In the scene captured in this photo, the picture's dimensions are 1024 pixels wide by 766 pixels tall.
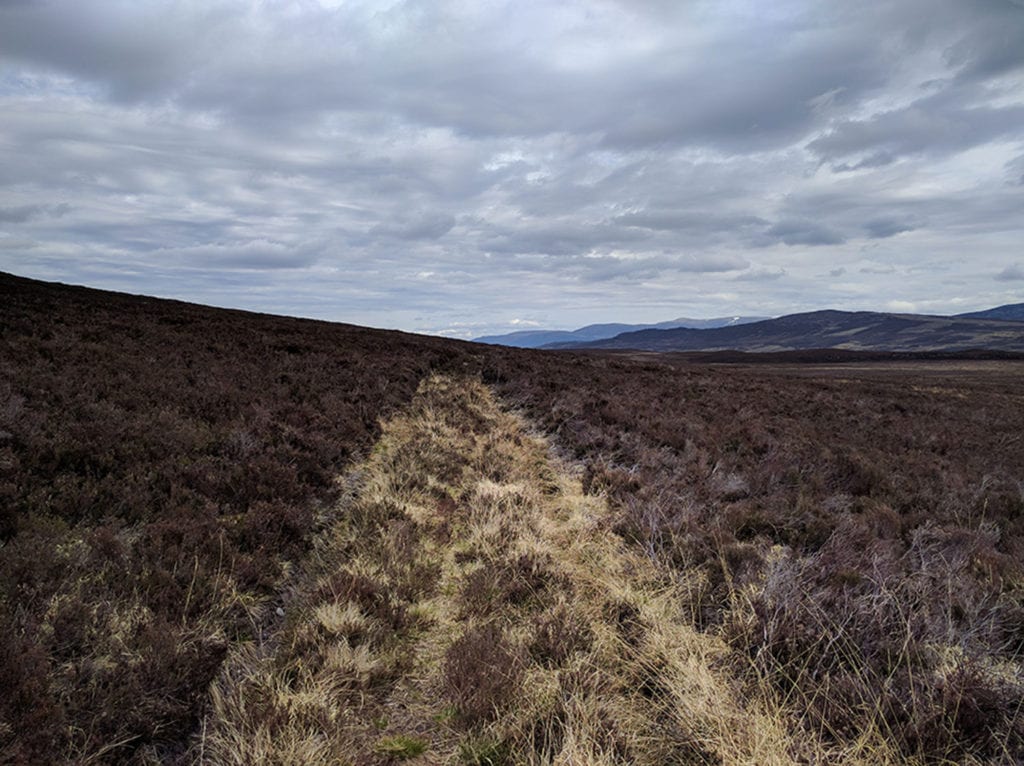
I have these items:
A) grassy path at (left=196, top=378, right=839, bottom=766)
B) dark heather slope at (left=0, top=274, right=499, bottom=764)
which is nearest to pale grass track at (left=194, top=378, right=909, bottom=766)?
grassy path at (left=196, top=378, right=839, bottom=766)

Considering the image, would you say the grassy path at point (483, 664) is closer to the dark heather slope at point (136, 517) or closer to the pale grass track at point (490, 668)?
the pale grass track at point (490, 668)

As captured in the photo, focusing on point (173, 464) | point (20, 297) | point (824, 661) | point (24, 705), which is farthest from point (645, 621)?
point (20, 297)

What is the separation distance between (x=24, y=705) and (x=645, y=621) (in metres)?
4.67

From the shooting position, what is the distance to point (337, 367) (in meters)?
16.7

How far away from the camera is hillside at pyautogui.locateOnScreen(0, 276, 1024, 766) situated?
10.7 feet

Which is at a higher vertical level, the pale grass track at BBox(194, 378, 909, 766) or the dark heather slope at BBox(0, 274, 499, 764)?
the dark heather slope at BBox(0, 274, 499, 764)

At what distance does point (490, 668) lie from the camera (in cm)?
383

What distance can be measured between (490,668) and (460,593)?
1.62 meters

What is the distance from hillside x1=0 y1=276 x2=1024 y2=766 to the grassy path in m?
0.03

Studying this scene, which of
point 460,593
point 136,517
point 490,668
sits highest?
point 136,517

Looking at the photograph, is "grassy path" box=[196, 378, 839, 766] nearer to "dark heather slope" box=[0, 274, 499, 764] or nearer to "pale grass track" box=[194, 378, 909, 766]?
"pale grass track" box=[194, 378, 909, 766]

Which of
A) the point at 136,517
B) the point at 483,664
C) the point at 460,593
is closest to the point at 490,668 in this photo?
the point at 483,664

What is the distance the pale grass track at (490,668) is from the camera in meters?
3.20

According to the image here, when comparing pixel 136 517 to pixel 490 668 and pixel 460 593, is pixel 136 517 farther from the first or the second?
pixel 490 668
